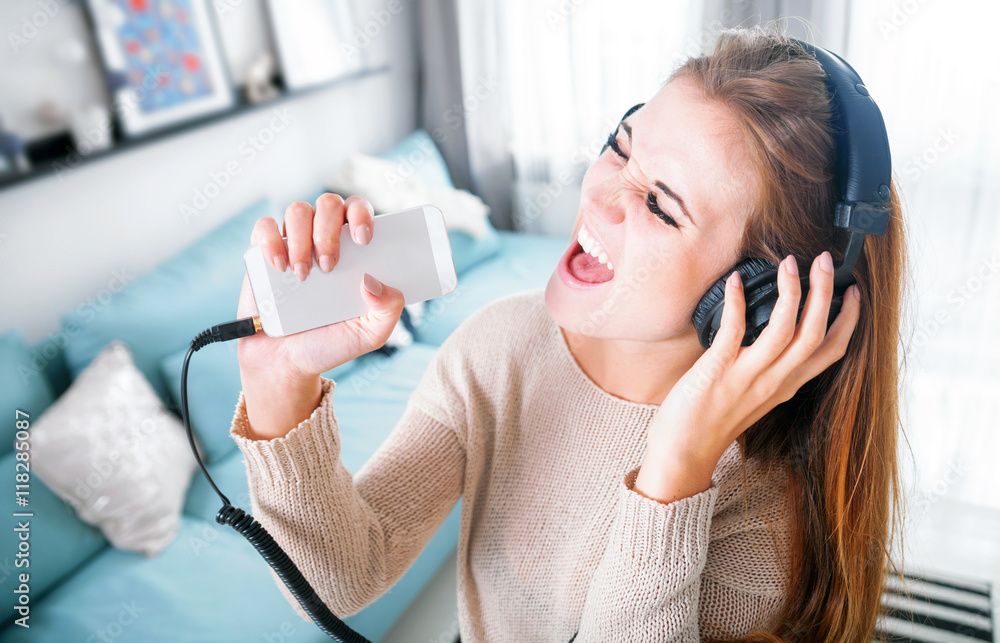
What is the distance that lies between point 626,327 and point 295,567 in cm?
51

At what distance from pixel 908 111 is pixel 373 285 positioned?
2.43 m

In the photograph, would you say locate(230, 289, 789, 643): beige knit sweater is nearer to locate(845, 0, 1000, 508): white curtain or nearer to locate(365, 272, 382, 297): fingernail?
locate(365, 272, 382, 297): fingernail

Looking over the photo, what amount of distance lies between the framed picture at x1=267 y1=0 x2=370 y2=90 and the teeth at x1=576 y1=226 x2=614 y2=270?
1934 mm

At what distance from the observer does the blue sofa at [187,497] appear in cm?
137

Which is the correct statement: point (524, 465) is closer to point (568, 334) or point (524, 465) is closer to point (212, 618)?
point (568, 334)

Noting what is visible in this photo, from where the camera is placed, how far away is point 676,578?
0.73 m

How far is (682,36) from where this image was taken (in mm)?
2609

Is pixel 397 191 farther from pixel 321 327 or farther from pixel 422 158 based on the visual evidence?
Answer: pixel 321 327

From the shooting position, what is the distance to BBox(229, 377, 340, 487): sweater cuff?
0.70 metres

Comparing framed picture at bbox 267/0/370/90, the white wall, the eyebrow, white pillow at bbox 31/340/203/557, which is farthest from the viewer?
framed picture at bbox 267/0/370/90

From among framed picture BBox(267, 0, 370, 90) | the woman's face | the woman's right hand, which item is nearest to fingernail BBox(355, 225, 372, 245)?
the woman's right hand

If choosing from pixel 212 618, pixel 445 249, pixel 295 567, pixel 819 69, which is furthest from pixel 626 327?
pixel 212 618

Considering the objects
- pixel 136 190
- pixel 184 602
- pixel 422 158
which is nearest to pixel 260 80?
pixel 136 190

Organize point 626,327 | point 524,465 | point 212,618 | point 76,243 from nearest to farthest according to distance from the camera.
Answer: point 626,327, point 524,465, point 212,618, point 76,243
